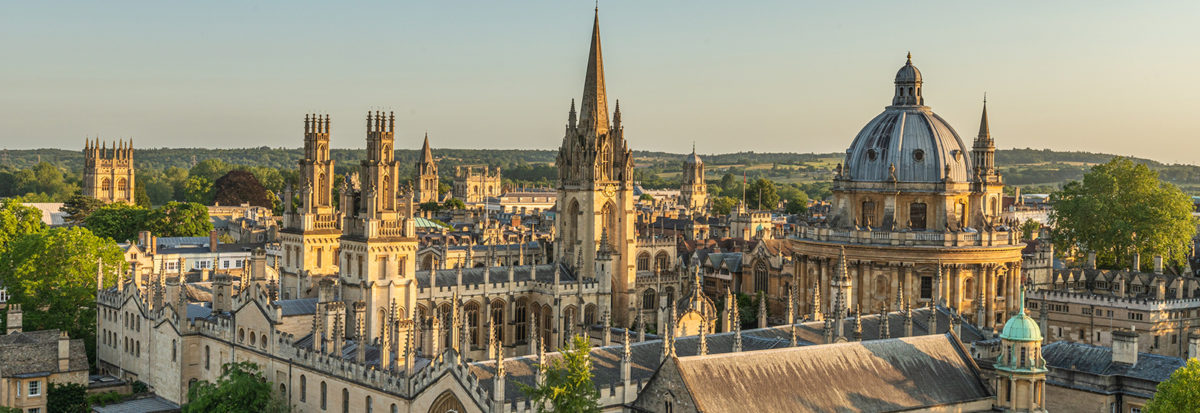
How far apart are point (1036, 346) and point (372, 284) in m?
31.2

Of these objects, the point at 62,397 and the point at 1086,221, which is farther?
the point at 1086,221

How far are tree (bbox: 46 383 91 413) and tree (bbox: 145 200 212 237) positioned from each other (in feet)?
214

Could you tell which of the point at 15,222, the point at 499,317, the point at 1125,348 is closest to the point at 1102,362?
the point at 1125,348

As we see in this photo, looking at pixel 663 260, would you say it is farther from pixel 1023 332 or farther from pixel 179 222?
pixel 1023 332

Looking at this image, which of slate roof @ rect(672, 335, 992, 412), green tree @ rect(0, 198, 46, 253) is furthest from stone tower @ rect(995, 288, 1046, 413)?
green tree @ rect(0, 198, 46, 253)

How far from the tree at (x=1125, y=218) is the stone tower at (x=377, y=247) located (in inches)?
2026

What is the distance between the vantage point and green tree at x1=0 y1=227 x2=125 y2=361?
263 ft

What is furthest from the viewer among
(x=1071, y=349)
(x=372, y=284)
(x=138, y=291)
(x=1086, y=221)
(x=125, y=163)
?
(x=125, y=163)

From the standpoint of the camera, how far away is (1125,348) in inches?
1996

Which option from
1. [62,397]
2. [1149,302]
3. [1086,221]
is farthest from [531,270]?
[1086,221]

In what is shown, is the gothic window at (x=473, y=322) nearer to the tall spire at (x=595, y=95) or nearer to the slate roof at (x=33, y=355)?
the tall spire at (x=595, y=95)

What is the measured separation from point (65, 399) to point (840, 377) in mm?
38244

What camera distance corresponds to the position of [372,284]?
64375 millimetres

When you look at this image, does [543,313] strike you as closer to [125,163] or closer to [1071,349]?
[1071,349]
